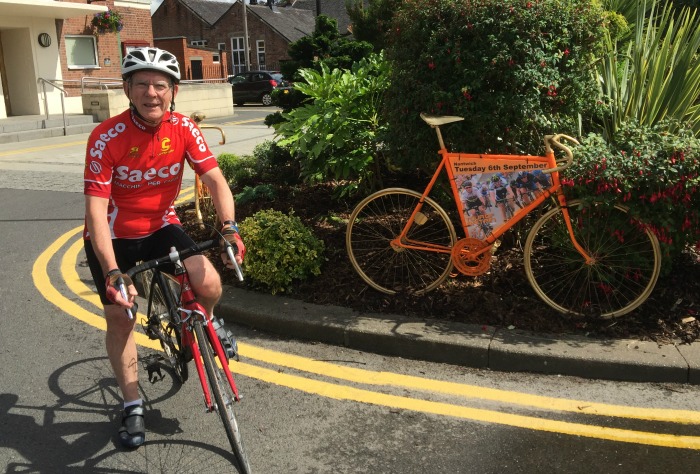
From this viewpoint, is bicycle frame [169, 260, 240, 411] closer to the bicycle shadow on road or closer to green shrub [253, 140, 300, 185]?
the bicycle shadow on road

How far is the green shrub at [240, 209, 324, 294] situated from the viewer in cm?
481

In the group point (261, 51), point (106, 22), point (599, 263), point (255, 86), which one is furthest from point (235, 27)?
point (599, 263)

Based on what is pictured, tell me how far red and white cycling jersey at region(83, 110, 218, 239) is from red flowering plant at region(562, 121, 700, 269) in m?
2.30

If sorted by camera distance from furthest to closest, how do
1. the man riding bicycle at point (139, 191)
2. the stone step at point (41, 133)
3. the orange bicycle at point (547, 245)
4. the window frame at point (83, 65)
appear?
the window frame at point (83, 65)
the stone step at point (41, 133)
the orange bicycle at point (547, 245)
the man riding bicycle at point (139, 191)

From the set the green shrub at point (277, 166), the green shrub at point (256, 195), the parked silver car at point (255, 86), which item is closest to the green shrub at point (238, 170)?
the green shrub at point (277, 166)

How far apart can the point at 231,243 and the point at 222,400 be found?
683mm

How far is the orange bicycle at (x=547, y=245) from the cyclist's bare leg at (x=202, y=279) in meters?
1.59

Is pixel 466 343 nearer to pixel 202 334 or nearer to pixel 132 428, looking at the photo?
pixel 202 334

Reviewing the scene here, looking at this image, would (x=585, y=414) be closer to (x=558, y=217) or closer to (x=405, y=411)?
(x=405, y=411)

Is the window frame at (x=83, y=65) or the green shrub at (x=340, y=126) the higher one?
the window frame at (x=83, y=65)

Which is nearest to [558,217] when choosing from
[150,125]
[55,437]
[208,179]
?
[208,179]

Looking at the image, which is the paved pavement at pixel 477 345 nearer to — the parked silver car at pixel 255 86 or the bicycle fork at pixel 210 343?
the bicycle fork at pixel 210 343

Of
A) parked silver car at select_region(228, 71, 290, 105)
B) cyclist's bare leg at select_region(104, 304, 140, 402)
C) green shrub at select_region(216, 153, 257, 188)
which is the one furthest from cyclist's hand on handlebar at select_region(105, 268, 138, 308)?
parked silver car at select_region(228, 71, 290, 105)

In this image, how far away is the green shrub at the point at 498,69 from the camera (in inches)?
A: 176
